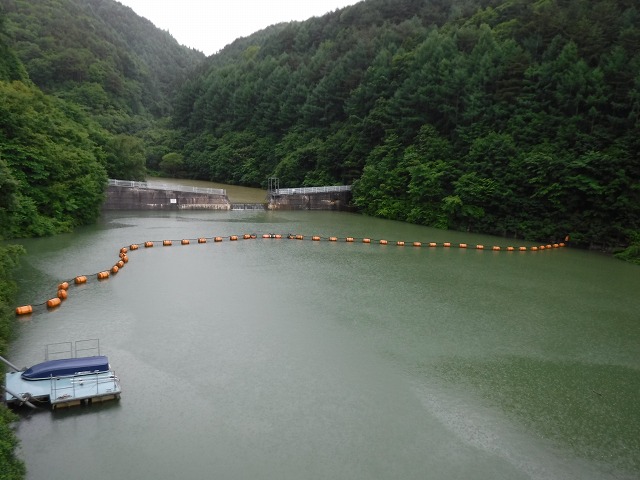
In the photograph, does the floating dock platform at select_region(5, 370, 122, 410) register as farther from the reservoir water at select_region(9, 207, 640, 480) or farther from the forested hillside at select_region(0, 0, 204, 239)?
the forested hillside at select_region(0, 0, 204, 239)

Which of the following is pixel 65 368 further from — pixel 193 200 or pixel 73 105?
pixel 73 105

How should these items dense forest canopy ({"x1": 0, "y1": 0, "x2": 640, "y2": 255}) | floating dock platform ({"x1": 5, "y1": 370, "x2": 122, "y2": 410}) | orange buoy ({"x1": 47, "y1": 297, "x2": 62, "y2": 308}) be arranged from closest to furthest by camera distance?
floating dock platform ({"x1": 5, "y1": 370, "x2": 122, "y2": 410}), orange buoy ({"x1": 47, "y1": 297, "x2": 62, "y2": 308}), dense forest canopy ({"x1": 0, "y1": 0, "x2": 640, "y2": 255})

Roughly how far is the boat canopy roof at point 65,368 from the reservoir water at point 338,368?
2.16 feet

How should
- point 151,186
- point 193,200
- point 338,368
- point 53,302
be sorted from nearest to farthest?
point 338,368 < point 53,302 < point 151,186 < point 193,200

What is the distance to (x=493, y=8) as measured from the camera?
41.5 metres

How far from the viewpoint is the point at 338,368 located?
9805mm

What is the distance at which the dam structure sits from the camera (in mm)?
32188

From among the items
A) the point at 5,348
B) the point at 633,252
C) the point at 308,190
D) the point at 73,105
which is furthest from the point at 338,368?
the point at 73,105

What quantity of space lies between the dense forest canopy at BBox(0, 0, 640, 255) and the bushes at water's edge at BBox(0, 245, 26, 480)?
2901 mm

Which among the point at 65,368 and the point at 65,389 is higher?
the point at 65,368

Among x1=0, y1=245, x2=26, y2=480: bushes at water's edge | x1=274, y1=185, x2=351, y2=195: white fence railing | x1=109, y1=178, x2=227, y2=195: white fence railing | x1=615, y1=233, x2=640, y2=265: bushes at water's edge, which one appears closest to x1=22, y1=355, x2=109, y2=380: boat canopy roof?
x1=0, y1=245, x2=26, y2=480: bushes at water's edge

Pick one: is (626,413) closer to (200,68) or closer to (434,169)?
(434,169)

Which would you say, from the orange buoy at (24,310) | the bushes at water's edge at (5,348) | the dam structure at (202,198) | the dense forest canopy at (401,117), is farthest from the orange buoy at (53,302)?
the dam structure at (202,198)

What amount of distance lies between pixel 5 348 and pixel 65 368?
200 cm
